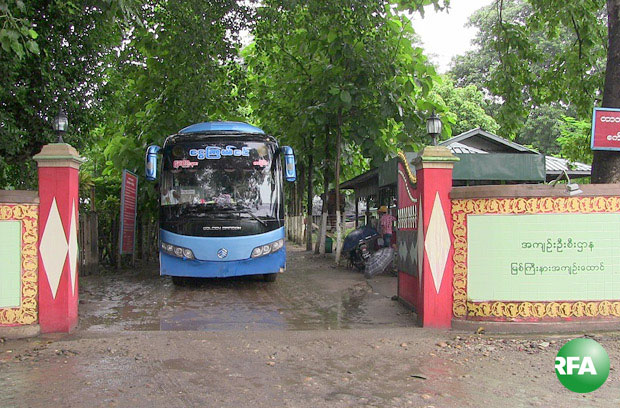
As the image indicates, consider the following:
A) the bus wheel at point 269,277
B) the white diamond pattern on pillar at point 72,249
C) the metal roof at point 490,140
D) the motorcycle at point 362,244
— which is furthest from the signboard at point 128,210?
the metal roof at point 490,140

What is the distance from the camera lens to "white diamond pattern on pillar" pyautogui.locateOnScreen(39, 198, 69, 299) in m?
7.12

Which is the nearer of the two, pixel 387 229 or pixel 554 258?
pixel 554 258

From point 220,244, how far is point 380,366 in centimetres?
566

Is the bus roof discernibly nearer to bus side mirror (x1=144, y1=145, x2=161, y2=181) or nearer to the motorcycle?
bus side mirror (x1=144, y1=145, x2=161, y2=181)

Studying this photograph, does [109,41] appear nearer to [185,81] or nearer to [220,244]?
[185,81]

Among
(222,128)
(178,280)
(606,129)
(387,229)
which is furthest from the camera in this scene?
(387,229)

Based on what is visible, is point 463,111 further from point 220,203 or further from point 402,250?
point 402,250

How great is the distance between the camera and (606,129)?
309 inches

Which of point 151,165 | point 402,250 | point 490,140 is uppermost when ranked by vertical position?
point 490,140

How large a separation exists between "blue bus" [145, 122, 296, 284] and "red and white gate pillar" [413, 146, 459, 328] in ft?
14.0

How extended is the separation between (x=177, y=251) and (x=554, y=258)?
6951 millimetres

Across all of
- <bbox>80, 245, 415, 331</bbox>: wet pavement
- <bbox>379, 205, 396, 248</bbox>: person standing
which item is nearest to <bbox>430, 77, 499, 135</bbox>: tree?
<bbox>379, 205, 396, 248</bbox>: person standing

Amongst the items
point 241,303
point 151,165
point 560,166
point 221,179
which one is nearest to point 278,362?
point 241,303

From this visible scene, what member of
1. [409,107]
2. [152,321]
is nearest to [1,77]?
[152,321]
